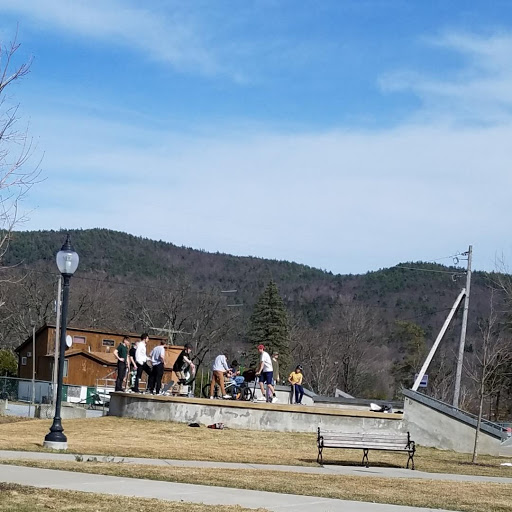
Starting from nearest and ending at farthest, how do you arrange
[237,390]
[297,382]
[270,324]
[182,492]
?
[182,492] → [237,390] → [297,382] → [270,324]

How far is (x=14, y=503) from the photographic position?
9.44 m

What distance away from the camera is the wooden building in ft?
206

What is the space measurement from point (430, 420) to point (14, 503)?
55.5 ft

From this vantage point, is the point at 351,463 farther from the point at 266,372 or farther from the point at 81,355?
the point at 81,355

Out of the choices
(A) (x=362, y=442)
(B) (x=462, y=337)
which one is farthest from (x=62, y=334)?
(B) (x=462, y=337)

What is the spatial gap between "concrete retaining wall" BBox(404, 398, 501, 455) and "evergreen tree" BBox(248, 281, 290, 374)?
61583 mm

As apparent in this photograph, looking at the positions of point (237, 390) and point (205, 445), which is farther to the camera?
point (237, 390)

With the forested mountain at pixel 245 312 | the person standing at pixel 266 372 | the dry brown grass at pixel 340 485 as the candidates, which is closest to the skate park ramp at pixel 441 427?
the person standing at pixel 266 372

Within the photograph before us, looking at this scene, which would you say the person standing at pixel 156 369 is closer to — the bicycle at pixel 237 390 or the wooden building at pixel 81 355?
the bicycle at pixel 237 390

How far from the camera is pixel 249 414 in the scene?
23.7m

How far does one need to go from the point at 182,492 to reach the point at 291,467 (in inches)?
223

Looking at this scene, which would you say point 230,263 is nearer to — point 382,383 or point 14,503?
point 382,383

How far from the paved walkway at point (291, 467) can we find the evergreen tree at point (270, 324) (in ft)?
224

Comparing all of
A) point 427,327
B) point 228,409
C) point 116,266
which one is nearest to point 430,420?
point 228,409
